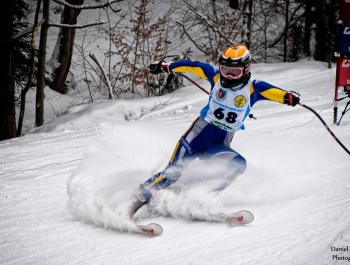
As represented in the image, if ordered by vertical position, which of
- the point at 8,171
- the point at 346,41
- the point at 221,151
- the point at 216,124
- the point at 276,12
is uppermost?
the point at 276,12

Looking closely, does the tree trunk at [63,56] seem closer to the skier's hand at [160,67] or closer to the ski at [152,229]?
the skier's hand at [160,67]

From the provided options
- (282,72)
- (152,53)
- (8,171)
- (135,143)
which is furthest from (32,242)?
(152,53)

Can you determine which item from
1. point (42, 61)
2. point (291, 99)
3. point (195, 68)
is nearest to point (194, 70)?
point (195, 68)

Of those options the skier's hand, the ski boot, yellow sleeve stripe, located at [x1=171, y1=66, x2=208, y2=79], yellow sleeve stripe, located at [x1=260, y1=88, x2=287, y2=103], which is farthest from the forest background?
yellow sleeve stripe, located at [x1=260, y1=88, x2=287, y2=103]

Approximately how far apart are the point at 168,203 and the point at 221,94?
1.21 m

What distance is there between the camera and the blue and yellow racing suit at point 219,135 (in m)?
3.77

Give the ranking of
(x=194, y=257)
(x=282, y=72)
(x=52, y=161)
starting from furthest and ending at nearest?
(x=282, y=72), (x=52, y=161), (x=194, y=257)

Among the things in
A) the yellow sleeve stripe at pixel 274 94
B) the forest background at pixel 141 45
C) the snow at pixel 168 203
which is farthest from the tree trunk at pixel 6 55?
the yellow sleeve stripe at pixel 274 94

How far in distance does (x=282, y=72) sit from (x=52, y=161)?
844 centimetres

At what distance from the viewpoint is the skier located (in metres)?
3.72

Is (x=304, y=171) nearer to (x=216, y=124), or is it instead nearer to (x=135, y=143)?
(x=216, y=124)

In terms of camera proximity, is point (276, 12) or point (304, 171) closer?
point (304, 171)

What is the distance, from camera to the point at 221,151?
12.6ft

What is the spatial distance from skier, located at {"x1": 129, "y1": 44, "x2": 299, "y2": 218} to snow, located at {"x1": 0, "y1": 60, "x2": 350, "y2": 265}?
0.60 ft
